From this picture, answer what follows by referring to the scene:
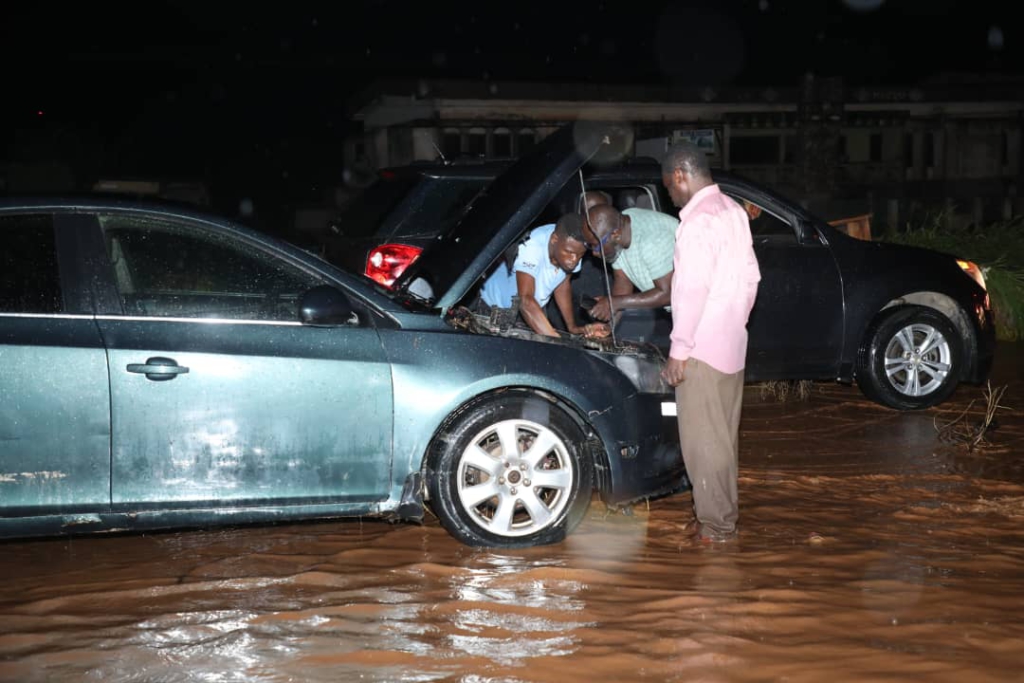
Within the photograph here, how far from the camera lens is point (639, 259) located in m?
7.05

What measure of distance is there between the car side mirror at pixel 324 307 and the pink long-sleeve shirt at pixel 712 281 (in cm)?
152

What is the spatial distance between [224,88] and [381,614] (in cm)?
4755

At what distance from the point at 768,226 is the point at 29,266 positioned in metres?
5.16

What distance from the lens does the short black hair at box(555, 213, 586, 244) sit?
21.4 ft

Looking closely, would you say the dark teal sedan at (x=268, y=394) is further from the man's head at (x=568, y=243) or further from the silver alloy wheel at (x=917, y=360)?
the silver alloy wheel at (x=917, y=360)

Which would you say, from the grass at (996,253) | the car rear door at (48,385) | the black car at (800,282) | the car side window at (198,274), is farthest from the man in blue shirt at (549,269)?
the grass at (996,253)

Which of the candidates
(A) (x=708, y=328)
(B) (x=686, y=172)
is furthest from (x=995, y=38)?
(A) (x=708, y=328)

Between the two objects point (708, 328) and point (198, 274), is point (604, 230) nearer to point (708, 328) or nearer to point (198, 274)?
point (708, 328)

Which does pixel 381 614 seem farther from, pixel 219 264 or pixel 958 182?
pixel 958 182

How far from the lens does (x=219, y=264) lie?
5125mm

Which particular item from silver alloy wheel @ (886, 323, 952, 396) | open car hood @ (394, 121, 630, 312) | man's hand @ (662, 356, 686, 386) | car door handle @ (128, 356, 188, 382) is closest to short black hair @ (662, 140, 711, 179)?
open car hood @ (394, 121, 630, 312)

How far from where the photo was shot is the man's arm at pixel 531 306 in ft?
20.7

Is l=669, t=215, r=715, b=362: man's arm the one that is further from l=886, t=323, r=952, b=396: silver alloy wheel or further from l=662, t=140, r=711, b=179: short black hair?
l=886, t=323, r=952, b=396: silver alloy wheel

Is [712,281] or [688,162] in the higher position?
[688,162]
